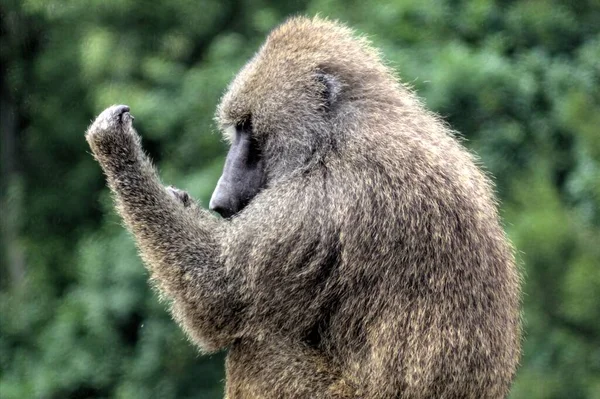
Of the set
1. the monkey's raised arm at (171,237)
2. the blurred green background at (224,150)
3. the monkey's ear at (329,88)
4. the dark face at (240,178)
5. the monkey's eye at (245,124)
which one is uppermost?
the monkey's ear at (329,88)

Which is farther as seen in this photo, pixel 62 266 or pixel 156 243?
pixel 62 266

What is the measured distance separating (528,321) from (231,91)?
154 inches

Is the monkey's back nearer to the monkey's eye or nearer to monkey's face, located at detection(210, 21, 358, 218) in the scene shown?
monkey's face, located at detection(210, 21, 358, 218)

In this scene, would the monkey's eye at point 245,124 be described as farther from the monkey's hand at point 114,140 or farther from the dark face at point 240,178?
the monkey's hand at point 114,140

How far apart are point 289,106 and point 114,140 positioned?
0.81 m

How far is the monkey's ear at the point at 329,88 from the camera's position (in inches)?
182

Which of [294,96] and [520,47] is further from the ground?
[294,96]

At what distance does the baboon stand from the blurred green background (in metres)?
2.77

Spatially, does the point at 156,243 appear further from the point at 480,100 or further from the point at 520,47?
the point at 520,47

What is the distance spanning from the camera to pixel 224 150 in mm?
9977

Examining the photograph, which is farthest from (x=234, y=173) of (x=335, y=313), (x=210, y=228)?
(x=335, y=313)

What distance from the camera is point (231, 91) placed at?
4863 mm

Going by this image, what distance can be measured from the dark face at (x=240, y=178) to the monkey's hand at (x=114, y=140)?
43cm

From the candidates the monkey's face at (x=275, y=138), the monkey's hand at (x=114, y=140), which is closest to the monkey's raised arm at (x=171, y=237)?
the monkey's hand at (x=114, y=140)
